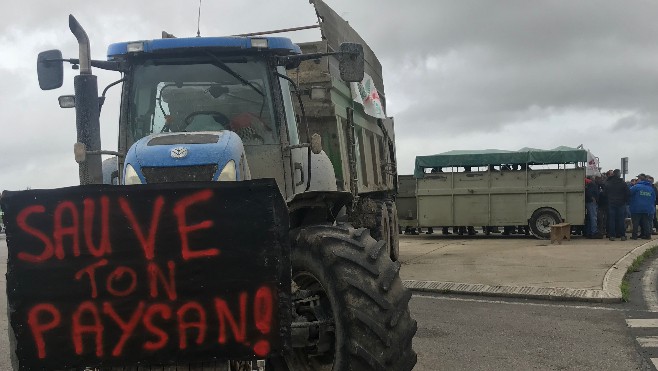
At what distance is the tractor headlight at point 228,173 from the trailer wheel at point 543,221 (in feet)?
53.4

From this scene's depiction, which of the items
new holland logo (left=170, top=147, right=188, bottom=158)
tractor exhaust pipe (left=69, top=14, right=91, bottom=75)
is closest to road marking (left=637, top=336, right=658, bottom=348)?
new holland logo (left=170, top=147, right=188, bottom=158)

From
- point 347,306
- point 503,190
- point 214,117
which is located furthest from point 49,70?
point 503,190

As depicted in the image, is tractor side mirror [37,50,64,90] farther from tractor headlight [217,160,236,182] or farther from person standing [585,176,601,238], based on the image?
person standing [585,176,601,238]

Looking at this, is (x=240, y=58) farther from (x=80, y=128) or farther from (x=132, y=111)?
(x=80, y=128)

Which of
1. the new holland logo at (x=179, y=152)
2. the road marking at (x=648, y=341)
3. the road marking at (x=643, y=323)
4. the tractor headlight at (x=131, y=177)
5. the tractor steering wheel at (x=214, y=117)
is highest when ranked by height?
the tractor steering wheel at (x=214, y=117)

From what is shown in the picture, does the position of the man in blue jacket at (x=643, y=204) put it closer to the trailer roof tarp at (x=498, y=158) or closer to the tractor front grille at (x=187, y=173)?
the trailer roof tarp at (x=498, y=158)

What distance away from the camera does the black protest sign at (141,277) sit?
3250 mm

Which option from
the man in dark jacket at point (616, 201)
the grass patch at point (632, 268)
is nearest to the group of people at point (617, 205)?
the man in dark jacket at point (616, 201)

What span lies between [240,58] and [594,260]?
9790 mm

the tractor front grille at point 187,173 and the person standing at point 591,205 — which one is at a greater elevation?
the tractor front grille at point 187,173

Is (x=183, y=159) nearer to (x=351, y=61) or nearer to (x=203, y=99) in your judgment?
(x=203, y=99)

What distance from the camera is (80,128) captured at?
5.18 metres

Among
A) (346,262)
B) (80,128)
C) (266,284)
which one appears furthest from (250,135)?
(266,284)

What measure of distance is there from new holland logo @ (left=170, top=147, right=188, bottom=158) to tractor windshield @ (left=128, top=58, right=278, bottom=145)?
1010 mm
